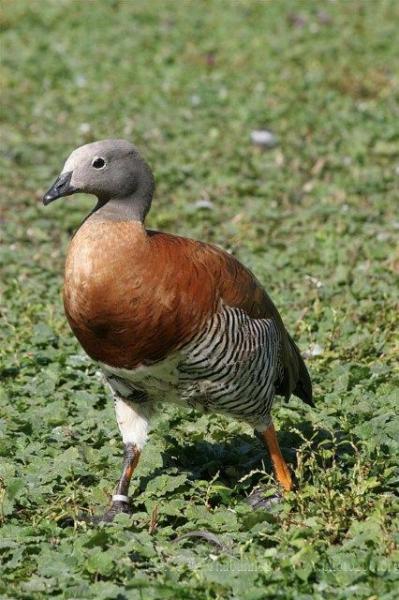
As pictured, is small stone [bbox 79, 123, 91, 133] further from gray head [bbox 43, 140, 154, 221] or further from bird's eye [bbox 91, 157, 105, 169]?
bird's eye [bbox 91, 157, 105, 169]

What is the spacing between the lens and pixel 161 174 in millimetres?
10320

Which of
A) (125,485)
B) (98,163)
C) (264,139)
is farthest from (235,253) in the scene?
(98,163)

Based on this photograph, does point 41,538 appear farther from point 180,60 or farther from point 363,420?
point 180,60

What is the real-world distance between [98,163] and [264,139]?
6.00 m

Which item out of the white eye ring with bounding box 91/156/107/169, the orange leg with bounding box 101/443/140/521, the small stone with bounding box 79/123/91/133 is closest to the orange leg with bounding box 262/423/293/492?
the orange leg with bounding box 101/443/140/521

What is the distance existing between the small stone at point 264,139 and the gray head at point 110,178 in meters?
5.76

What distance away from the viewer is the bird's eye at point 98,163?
5148 mm

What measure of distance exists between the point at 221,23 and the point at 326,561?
9970 millimetres

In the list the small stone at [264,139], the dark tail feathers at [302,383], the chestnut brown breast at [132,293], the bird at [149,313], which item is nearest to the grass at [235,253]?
the small stone at [264,139]

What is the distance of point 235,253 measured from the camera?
889 cm

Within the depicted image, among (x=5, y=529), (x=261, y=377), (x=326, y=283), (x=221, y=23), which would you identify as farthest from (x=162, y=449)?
(x=221, y=23)

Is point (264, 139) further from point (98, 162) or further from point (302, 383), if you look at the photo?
point (98, 162)

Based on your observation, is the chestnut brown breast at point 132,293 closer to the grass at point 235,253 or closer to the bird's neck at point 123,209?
the bird's neck at point 123,209

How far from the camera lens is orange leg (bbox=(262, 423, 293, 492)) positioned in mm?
5648
